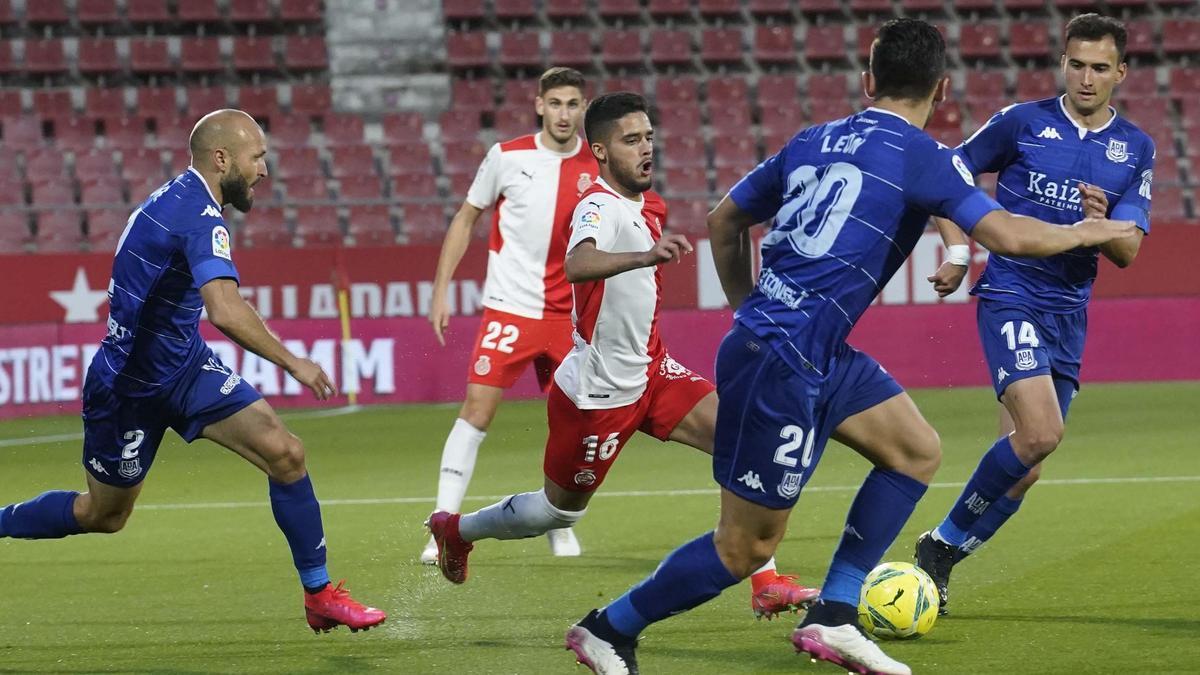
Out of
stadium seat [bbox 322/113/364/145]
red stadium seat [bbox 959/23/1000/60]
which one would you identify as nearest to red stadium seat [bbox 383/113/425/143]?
stadium seat [bbox 322/113/364/145]

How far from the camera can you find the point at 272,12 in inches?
893

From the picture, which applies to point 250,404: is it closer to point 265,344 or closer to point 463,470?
point 265,344

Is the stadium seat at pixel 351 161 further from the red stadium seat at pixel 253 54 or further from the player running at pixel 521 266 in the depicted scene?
the player running at pixel 521 266

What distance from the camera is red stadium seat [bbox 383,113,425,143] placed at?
69.1 ft

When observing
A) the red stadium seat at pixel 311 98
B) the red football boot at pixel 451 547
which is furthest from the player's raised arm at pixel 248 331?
the red stadium seat at pixel 311 98

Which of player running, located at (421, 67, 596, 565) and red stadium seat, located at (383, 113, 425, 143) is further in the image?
red stadium seat, located at (383, 113, 425, 143)

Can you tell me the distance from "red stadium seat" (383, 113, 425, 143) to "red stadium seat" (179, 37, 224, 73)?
7.94 ft

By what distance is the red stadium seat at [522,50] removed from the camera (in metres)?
22.0

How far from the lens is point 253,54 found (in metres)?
22.0

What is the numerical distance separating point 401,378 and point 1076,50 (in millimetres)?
10545

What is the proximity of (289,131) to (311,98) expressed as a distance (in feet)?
3.62

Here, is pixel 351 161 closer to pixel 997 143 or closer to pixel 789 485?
pixel 997 143

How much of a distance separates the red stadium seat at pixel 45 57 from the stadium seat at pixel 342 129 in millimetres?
3704

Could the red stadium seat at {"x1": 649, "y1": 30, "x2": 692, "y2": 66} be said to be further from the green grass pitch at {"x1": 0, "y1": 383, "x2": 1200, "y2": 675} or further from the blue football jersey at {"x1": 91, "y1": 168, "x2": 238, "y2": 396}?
the blue football jersey at {"x1": 91, "y1": 168, "x2": 238, "y2": 396}
